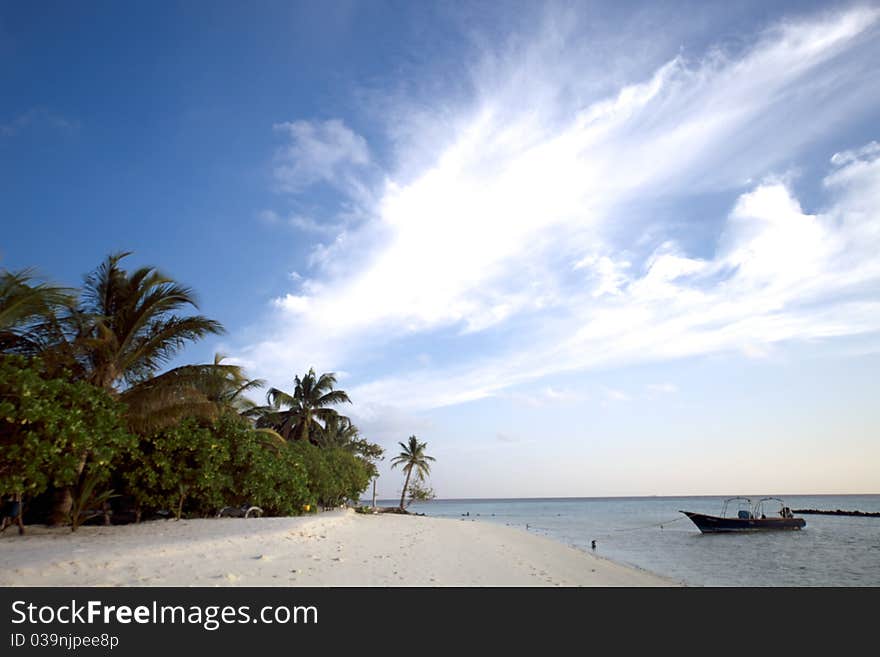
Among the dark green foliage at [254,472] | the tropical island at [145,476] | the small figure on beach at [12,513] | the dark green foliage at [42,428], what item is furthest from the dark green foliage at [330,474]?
the dark green foliage at [42,428]

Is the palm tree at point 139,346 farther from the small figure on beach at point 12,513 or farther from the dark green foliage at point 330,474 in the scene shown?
the dark green foliage at point 330,474

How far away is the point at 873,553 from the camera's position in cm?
2472

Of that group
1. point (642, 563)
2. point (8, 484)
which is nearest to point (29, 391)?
point (8, 484)

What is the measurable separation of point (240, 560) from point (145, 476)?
6.52 m

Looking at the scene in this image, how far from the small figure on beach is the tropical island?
0.19 ft

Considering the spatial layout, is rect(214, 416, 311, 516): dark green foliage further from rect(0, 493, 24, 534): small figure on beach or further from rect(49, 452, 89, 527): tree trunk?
rect(0, 493, 24, 534): small figure on beach

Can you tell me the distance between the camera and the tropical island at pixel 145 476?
7625mm

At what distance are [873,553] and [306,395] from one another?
103 feet

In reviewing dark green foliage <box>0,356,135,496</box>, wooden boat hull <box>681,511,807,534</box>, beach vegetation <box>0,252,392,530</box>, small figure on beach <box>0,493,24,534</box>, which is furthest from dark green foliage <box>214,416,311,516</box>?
wooden boat hull <box>681,511,807,534</box>

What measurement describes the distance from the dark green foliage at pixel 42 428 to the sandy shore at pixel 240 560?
48.4 inches

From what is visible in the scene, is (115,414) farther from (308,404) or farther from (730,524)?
(730,524)

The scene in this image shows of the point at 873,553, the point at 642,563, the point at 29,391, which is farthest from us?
the point at 873,553

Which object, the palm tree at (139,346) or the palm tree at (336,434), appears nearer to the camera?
the palm tree at (139,346)

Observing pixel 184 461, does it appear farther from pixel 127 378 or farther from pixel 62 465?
pixel 62 465
